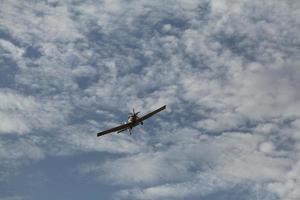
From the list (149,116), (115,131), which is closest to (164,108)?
(149,116)

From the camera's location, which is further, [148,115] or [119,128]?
[148,115]

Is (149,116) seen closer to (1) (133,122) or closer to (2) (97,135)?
(1) (133,122)

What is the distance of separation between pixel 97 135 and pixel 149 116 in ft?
55.8

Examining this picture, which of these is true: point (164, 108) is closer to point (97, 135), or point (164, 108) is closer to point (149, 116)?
point (149, 116)

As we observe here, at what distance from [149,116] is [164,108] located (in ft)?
20.7

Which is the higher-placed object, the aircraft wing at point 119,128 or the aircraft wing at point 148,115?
the aircraft wing at point 148,115

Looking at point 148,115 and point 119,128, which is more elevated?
point 148,115

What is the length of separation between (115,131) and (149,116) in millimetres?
11024

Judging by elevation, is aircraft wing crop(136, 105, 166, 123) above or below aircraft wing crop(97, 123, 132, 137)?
above

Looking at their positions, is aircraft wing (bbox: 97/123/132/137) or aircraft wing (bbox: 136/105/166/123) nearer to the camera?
aircraft wing (bbox: 97/123/132/137)

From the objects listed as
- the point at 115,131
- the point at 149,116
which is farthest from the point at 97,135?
the point at 149,116

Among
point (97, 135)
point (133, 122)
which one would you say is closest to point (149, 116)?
point (133, 122)

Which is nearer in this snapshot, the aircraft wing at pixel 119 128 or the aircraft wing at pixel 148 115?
the aircraft wing at pixel 119 128

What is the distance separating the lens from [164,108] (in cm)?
13488
